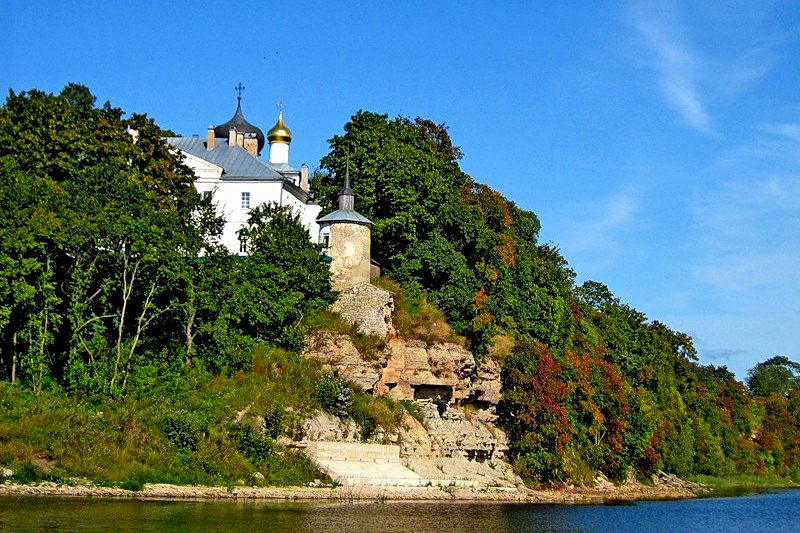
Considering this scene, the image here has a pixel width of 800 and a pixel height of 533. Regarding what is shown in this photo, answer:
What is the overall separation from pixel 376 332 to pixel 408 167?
11258mm

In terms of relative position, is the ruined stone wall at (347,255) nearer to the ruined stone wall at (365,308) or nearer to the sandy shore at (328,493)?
the ruined stone wall at (365,308)

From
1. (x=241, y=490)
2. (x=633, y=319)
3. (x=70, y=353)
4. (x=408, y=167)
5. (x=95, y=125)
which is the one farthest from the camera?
(x=633, y=319)

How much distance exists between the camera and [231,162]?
7462 cm

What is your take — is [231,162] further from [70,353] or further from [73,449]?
[73,449]

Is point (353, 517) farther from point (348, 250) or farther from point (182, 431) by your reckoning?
point (348, 250)

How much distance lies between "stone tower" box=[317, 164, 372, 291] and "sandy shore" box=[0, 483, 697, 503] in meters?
13.2

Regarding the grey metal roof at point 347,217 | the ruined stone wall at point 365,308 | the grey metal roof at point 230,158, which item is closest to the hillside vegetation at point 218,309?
the ruined stone wall at point 365,308

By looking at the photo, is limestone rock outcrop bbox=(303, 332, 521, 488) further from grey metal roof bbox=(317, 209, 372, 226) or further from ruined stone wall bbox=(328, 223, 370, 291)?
grey metal roof bbox=(317, 209, 372, 226)

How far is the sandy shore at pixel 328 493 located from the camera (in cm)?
3909

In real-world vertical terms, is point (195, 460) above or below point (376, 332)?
below

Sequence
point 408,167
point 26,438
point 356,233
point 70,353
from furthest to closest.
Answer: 1. point 408,167
2. point 356,233
3. point 70,353
4. point 26,438

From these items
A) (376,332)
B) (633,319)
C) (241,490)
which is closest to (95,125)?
(376,332)

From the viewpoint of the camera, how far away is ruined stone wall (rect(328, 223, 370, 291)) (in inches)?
2361

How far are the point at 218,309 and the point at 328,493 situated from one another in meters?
11.1
